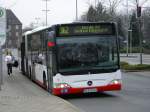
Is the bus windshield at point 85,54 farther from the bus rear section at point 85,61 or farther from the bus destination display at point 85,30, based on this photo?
the bus destination display at point 85,30

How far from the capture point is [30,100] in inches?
664

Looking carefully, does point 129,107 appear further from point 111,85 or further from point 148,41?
point 148,41

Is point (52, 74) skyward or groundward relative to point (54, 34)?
groundward

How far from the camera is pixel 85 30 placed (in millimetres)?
18922

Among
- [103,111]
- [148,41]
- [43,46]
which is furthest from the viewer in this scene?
[148,41]

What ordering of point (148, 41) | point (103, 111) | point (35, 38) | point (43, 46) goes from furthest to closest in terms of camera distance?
point (148, 41), point (35, 38), point (43, 46), point (103, 111)

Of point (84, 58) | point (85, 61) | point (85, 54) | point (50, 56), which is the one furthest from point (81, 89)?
point (50, 56)

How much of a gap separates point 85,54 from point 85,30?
2.96ft

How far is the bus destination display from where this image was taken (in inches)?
739

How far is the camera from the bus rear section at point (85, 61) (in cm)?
1852

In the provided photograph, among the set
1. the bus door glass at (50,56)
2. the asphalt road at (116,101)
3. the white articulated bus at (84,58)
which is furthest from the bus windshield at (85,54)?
the asphalt road at (116,101)

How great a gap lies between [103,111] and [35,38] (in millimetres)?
11596

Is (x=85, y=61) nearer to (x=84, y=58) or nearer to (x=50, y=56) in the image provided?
(x=84, y=58)

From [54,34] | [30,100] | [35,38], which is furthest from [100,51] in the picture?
[35,38]
